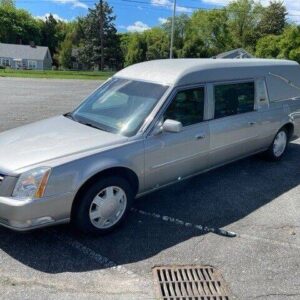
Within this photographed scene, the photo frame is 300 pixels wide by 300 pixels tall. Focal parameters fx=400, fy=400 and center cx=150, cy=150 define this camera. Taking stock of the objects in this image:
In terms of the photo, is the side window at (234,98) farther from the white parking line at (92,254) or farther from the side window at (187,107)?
the white parking line at (92,254)

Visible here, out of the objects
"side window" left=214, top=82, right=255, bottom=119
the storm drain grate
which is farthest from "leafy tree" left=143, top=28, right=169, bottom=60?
the storm drain grate

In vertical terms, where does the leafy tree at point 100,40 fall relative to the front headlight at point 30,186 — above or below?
above

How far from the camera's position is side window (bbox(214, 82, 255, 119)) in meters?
5.63

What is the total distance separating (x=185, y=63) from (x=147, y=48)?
66568mm

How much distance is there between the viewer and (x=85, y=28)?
6266 cm

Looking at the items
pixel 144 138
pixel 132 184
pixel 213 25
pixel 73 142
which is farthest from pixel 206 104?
pixel 213 25

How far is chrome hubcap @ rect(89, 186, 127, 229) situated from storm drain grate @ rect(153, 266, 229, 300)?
0.84m

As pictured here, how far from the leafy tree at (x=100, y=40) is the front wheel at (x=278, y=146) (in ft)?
176

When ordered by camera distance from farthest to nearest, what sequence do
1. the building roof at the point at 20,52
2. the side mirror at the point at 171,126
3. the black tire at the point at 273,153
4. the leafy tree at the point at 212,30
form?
the building roof at the point at 20,52, the leafy tree at the point at 212,30, the black tire at the point at 273,153, the side mirror at the point at 171,126

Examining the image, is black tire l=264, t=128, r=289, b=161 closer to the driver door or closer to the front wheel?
the front wheel

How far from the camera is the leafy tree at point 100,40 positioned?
5916 centimetres

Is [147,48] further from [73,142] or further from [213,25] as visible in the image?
[73,142]

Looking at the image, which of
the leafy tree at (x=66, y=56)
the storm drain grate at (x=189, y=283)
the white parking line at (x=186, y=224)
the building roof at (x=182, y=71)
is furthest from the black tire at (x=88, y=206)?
the leafy tree at (x=66, y=56)

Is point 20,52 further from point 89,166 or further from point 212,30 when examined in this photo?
point 89,166
